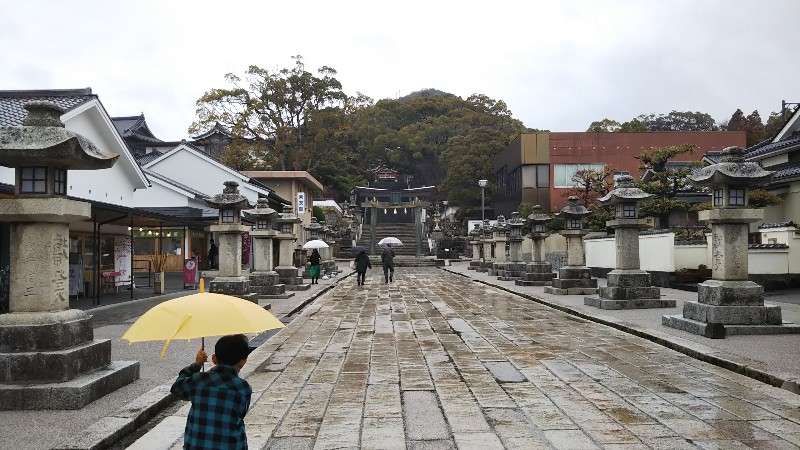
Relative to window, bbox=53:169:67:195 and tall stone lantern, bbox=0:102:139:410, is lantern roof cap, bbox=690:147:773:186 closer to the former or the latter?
tall stone lantern, bbox=0:102:139:410

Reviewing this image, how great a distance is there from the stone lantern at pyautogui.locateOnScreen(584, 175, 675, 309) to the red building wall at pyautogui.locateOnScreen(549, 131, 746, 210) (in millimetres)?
32526

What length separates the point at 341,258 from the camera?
54.4m

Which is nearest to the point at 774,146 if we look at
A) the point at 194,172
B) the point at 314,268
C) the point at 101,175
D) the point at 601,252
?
the point at 601,252

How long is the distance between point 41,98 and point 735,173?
1932 centimetres

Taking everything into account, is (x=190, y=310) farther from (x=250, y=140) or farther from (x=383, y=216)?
(x=383, y=216)

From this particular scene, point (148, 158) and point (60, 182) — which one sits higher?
point (148, 158)

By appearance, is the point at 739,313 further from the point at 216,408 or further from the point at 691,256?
the point at 691,256

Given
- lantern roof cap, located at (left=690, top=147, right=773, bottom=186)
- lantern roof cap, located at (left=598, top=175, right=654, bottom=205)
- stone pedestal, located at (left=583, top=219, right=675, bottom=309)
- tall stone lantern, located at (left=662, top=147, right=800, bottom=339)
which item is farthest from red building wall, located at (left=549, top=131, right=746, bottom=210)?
tall stone lantern, located at (left=662, top=147, right=800, bottom=339)

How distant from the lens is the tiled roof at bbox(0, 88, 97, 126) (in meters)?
17.6

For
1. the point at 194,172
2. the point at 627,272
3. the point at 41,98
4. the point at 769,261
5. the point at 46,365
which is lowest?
the point at 46,365

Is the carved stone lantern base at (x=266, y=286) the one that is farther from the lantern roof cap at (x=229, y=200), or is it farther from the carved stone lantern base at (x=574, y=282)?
the carved stone lantern base at (x=574, y=282)

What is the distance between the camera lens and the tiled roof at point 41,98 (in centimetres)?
1762

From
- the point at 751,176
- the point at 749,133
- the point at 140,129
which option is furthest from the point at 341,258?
the point at 751,176

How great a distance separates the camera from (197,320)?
3867 millimetres
